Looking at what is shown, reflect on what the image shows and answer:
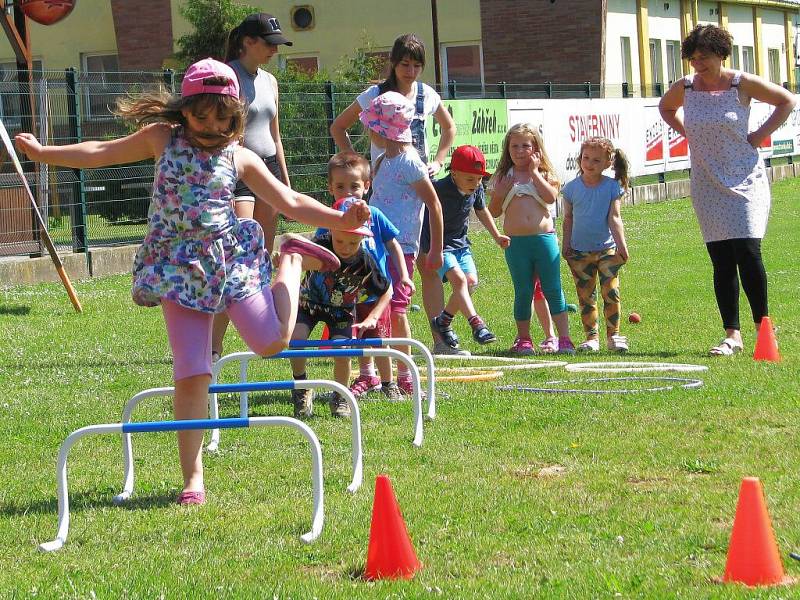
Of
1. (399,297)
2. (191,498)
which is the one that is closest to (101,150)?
(191,498)

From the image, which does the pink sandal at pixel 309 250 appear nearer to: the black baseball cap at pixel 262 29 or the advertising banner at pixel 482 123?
the black baseball cap at pixel 262 29

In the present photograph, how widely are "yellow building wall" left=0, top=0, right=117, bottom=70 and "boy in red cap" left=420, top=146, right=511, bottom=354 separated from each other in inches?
1408

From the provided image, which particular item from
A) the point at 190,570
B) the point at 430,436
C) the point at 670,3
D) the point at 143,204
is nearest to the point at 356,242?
the point at 430,436

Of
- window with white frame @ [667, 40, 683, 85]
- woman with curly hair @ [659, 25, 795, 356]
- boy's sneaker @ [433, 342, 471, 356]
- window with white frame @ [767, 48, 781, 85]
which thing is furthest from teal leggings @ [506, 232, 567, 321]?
window with white frame @ [767, 48, 781, 85]

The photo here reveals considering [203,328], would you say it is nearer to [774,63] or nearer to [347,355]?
[347,355]

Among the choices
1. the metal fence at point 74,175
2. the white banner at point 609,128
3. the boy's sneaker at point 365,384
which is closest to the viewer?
the boy's sneaker at point 365,384

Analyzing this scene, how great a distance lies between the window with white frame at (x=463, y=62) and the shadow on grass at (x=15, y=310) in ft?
95.7

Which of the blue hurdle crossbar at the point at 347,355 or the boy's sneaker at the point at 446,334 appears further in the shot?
the boy's sneaker at the point at 446,334

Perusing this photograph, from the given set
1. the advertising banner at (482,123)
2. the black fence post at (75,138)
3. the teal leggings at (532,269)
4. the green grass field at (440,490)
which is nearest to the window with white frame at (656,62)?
the advertising banner at (482,123)

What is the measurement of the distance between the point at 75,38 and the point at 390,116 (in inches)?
1487

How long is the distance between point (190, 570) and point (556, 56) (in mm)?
37069

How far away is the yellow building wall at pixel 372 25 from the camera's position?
134ft

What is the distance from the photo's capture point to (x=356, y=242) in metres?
7.39

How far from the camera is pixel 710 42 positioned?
31.4 ft
